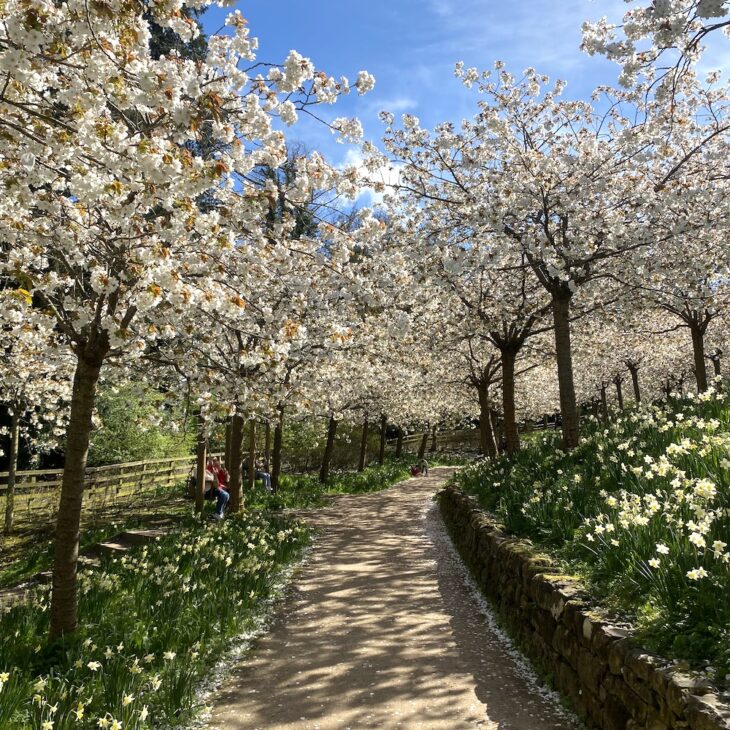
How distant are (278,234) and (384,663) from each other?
469cm

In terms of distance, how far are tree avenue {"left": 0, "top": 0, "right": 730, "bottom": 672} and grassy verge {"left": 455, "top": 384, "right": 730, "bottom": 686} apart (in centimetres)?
257

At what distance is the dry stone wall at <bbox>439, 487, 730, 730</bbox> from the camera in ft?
9.47

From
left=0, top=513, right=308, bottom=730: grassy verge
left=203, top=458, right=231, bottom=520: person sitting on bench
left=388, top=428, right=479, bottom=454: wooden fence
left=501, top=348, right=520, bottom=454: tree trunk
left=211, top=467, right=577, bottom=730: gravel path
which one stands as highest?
left=501, top=348, right=520, bottom=454: tree trunk

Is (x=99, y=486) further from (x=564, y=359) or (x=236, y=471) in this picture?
(x=564, y=359)

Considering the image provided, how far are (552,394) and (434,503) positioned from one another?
790 inches

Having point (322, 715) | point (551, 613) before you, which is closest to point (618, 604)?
point (551, 613)

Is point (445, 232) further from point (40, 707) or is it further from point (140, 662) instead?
point (40, 707)

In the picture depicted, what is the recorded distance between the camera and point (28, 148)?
3711 mm

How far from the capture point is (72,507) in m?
4.68

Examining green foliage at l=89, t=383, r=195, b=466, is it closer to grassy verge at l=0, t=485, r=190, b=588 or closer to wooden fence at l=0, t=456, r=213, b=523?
wooden fence at l=0, t=456, r=213, b=523

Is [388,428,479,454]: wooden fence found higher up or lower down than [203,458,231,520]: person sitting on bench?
higher up

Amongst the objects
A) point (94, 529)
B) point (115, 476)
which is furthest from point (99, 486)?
point (94, 529)

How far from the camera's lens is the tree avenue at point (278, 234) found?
3.52 meters

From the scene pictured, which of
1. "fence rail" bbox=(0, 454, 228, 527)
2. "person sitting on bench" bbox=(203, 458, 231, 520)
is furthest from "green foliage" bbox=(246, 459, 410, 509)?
"fence rail" bbox=(0, 454, 228, 527)
